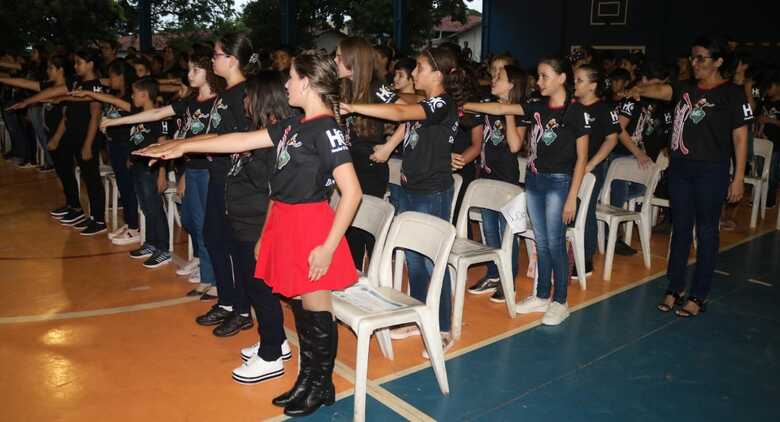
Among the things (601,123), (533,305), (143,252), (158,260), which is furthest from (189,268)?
(601,123)

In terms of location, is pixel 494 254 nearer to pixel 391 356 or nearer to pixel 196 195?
pixel 391 356

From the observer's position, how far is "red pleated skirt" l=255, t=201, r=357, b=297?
2760 mm

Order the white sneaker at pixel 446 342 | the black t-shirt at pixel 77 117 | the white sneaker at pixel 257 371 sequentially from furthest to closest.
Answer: the black t-shirt at pixel 77 117, the white sneaker at pixel 446 342, the white sneaker at pixel 257 371

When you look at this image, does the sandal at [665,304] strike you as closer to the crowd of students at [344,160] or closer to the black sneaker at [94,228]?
the crowd of students at [344,160]

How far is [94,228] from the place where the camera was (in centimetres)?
616

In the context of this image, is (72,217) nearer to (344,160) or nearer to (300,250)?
(300,250)

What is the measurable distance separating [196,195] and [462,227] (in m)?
1.78

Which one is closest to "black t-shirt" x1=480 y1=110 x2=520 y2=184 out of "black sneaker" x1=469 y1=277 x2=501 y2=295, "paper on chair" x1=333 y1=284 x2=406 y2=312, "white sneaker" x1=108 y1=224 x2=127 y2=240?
"black sneaker" x1=469 y1=277 x2=501 y2=295

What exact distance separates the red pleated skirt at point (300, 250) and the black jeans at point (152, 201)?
288cm

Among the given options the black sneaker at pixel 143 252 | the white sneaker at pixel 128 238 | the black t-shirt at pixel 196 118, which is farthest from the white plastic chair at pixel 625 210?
the white sneaker at pixel 128 238

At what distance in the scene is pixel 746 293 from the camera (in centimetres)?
484

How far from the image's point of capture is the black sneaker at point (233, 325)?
12.8 feet

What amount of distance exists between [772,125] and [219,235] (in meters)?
6.51

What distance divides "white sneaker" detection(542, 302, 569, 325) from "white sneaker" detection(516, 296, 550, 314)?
0.12m
